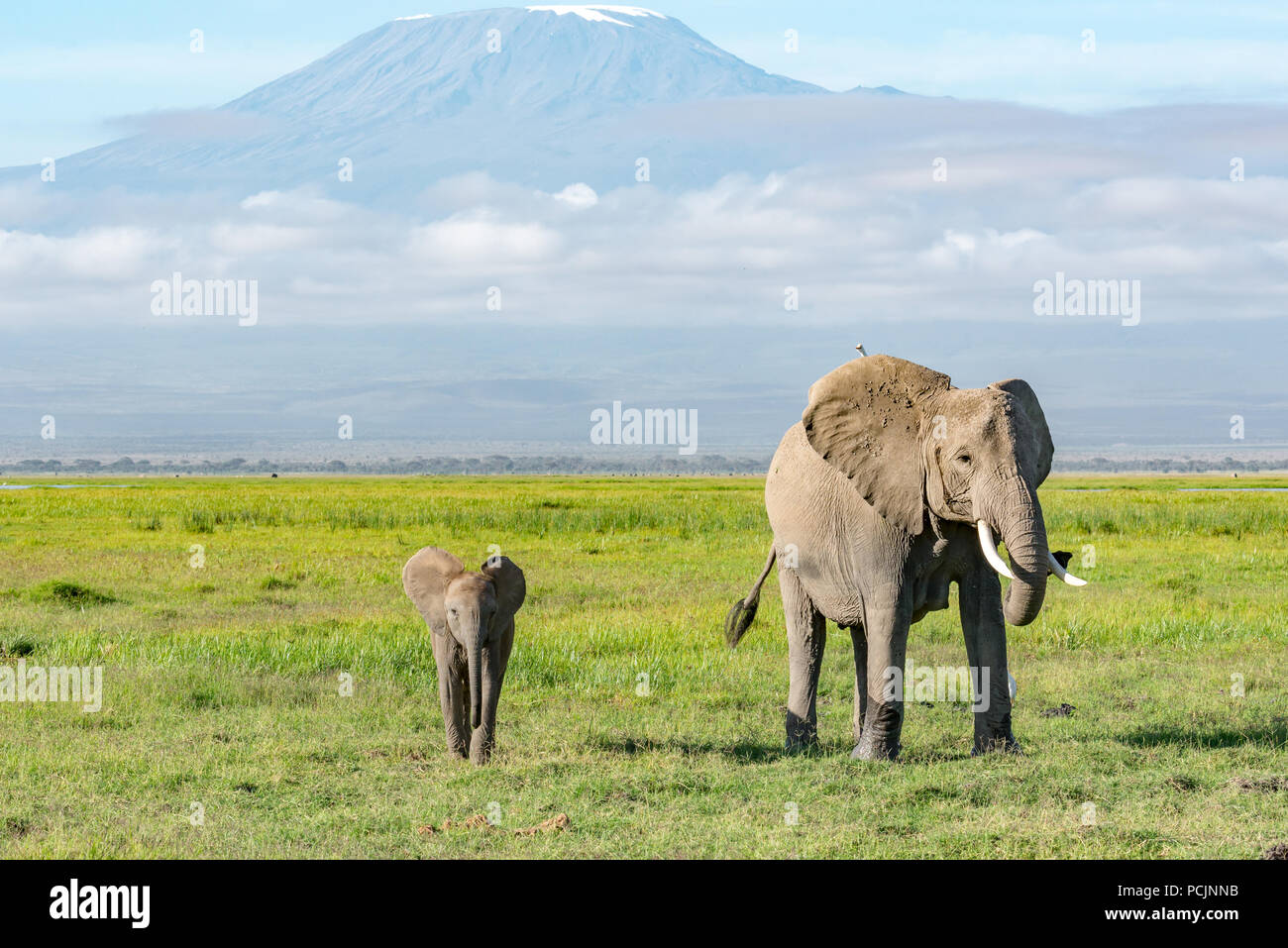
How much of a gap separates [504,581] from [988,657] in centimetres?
390

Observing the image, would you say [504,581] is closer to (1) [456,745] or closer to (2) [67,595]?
(1) [456,745]

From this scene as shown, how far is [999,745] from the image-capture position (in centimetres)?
1070

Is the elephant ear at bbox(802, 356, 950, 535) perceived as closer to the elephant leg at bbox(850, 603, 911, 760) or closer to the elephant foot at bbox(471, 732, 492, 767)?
the elephant leg at bbox(850, 603, 911, 760)

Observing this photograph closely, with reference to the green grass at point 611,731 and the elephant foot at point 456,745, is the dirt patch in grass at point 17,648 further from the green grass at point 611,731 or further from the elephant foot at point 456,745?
the elephant foot at point 456,745

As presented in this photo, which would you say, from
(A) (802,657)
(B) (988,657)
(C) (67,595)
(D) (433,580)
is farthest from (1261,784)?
(C) (67,595)

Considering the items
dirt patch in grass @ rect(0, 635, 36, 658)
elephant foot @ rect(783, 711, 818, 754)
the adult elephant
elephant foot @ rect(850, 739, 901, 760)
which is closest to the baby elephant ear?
the adult elephant

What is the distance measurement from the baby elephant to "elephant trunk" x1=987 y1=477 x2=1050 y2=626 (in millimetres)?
3805

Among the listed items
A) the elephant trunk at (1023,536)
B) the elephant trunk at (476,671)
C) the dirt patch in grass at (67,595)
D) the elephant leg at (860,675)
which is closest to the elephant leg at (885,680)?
the elephant leg at (860,675)

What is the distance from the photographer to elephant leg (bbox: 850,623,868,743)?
37.6 ft

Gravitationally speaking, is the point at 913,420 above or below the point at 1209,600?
above

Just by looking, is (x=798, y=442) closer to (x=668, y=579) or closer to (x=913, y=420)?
(x=913, y=420)
